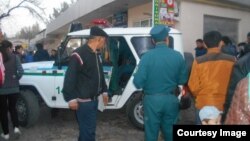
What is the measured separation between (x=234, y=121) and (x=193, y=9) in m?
11.5

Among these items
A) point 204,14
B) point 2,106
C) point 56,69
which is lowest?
point 2,106

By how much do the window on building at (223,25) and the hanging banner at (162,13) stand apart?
4.47 m

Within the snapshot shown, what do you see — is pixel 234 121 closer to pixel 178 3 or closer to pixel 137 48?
pixel 137 48

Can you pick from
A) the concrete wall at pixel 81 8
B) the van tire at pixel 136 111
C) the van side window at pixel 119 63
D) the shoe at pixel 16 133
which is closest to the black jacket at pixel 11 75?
the shoe at pixel 16 133

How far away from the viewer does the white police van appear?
25.3 ft

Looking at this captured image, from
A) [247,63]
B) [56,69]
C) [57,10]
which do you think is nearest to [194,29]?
[56,69]

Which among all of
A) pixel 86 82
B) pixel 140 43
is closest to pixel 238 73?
pixel 86 82

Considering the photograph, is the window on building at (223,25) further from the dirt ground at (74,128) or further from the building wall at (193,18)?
the dirt ground at (74,128)

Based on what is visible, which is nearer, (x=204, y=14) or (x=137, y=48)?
(x=137, y=48)

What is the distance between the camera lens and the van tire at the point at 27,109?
7.82 meters

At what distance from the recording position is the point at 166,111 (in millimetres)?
4711

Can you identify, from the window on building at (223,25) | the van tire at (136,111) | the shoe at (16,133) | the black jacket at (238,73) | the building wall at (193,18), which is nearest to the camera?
the black jacket at (238,73)

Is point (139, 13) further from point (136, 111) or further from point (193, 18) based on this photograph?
point (136, 111)

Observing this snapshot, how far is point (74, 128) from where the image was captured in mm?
8086
